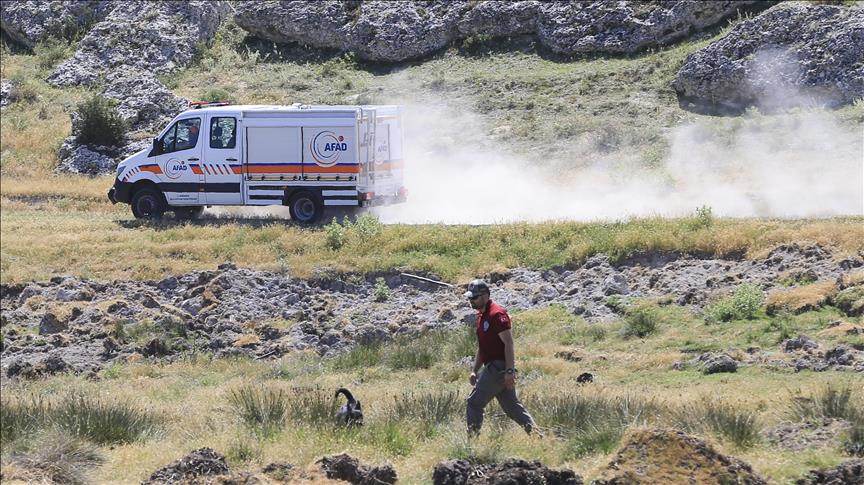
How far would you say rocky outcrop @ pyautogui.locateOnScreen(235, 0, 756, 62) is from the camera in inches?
1754

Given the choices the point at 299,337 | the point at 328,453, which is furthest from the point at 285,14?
the point at 328,453

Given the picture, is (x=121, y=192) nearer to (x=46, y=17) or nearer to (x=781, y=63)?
(x=781, y=63)

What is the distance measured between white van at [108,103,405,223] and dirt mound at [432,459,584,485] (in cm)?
1683

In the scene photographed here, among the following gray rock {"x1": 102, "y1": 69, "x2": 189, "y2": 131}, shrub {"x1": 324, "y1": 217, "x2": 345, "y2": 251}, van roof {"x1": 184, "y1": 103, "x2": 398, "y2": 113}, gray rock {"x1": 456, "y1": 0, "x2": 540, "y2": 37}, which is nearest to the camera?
shrub {"x1": 324, "y1": 217, "x2": 345, "y2": 251}

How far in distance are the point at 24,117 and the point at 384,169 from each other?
1757 centimetres

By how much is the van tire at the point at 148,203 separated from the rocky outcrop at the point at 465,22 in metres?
19.3

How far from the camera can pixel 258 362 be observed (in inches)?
824

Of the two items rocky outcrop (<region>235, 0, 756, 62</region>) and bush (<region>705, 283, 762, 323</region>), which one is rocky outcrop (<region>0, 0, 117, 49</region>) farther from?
bush (<region>705, 283, 762, 323</region>)

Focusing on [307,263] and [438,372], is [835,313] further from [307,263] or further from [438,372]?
[307,263]

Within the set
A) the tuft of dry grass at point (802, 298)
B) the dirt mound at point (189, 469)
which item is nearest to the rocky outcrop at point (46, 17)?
the tuft of dry grass at point (802, 298)

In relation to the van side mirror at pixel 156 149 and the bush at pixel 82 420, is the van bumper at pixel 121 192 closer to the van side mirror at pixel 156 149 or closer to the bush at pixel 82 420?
the van side mirror at pixel 156 149

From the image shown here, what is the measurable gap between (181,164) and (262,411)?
16.1 m

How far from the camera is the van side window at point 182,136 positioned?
97.6 ft

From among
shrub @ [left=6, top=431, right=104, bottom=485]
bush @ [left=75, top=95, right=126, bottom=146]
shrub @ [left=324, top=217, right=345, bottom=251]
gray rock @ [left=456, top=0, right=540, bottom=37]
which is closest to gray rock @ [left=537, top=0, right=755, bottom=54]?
gray rock @ [left=456, top=0, right=540, bottom=37]
